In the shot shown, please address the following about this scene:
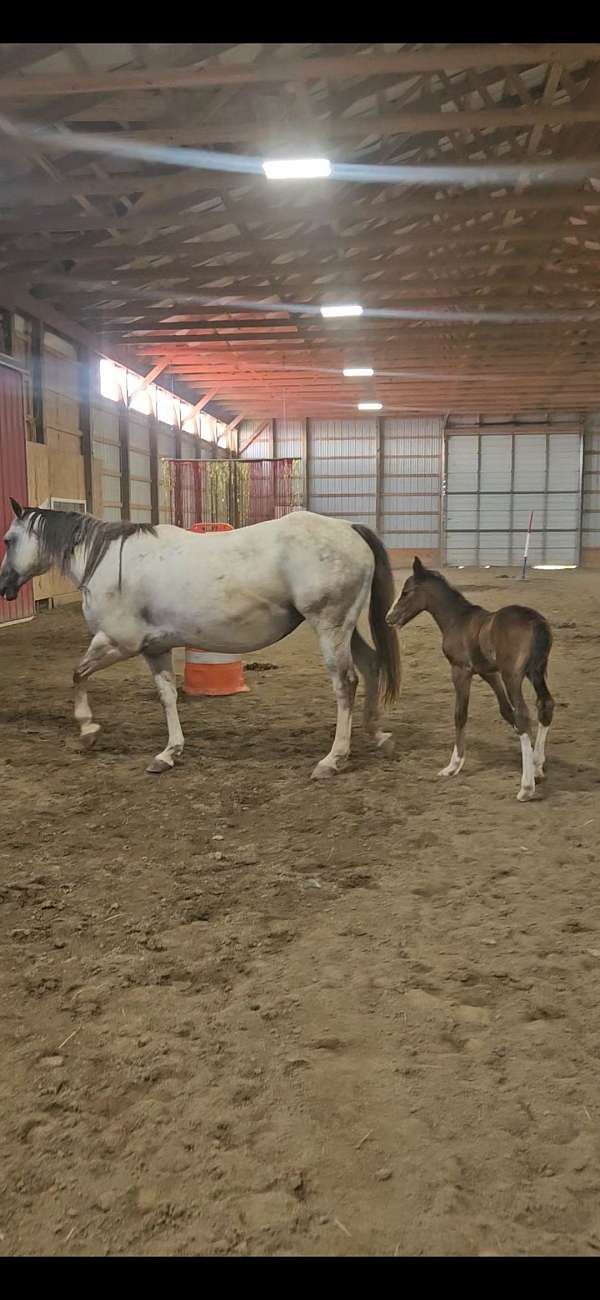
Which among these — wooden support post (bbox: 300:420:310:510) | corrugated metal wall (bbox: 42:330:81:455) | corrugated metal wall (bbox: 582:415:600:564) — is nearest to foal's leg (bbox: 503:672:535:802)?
corrugated metal wall (bbox: 42:330:81:455)

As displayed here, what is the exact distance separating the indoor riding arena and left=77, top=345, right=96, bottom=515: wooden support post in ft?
3.69

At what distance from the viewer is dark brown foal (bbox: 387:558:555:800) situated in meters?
4.47

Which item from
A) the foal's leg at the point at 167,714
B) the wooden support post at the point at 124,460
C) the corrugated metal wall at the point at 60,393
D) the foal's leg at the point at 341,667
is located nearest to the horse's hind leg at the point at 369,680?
the foal's leg at the point at 341,667

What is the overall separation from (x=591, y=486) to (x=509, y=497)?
9.29 ft

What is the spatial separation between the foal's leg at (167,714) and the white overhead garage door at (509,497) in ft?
77.3

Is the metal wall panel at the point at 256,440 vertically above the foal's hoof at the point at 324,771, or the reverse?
the metal wall panel at the point at 256,440

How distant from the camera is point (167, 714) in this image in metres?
5.30

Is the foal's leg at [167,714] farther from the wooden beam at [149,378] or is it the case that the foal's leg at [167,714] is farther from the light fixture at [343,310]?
the wooden beam at [149,378]

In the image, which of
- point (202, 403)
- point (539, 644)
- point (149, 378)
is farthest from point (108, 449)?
point (539, 644)

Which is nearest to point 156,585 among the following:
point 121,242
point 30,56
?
point 30,56

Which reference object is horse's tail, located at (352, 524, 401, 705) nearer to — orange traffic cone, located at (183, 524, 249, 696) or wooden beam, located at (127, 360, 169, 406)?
orange traffic cone, located at (183, 524, 249, 696)

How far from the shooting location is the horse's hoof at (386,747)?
17.5 feet

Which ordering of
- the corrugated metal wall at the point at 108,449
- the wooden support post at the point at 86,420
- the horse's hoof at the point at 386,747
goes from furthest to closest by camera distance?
the corrugated metal wall at the point at 108,449, the wooden support post at the point at 86,420, the horse's hoof at the point at 386,747

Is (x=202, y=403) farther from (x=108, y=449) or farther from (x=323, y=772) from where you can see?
(x=323, y=772)
